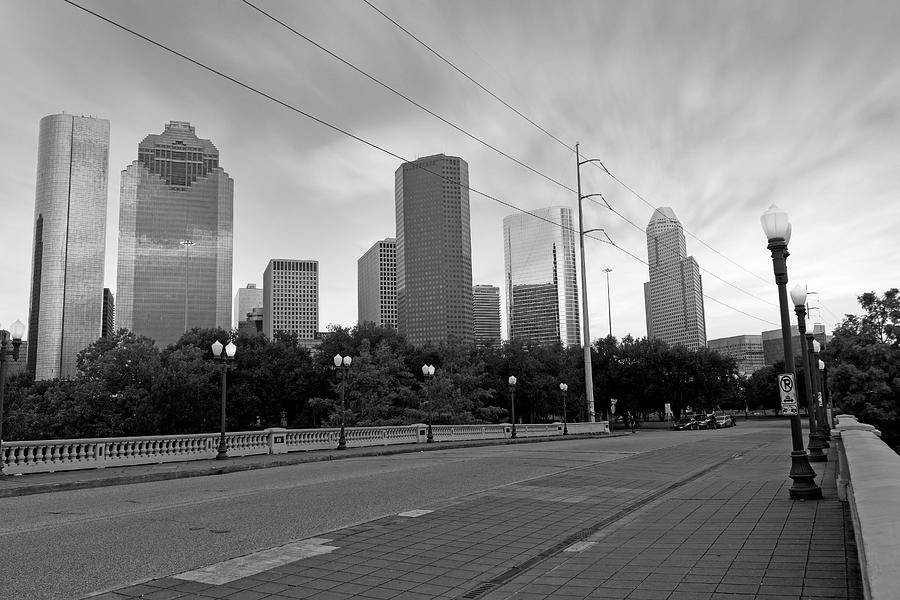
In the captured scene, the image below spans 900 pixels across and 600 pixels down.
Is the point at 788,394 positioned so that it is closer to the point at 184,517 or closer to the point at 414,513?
the point at 414,513

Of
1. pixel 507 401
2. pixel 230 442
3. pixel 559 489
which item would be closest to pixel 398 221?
pixel 507 401

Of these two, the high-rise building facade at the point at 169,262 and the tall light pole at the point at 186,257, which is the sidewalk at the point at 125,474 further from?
the tall light pole at the point at 186,257

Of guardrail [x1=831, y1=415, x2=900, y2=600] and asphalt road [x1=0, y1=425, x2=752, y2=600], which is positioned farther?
asphalt road [x1=0, y1=425, x2=752, y2=600]

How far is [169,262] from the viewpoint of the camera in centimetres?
19088

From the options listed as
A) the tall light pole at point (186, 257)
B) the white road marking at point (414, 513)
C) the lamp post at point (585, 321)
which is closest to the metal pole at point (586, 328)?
the lamp post at point (585, 321)

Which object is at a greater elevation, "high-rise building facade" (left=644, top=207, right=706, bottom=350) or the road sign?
"high-rise building facade" (left=644, top=207, right=706, bottom=350)

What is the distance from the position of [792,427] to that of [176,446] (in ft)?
62.7

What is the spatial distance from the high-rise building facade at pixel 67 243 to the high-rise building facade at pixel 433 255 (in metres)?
85.0

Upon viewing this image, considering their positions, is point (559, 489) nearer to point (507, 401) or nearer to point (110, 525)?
point (110, 525)

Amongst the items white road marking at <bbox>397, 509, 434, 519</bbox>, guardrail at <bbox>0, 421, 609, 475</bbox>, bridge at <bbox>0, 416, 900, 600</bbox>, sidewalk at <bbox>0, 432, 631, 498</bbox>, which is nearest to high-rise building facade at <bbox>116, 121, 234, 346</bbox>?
guardrail at <bbox>0, 421, 609, 475</bbox>

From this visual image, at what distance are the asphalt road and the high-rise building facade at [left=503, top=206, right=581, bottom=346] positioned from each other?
313ft

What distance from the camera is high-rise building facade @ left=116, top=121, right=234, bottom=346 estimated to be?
186 metres

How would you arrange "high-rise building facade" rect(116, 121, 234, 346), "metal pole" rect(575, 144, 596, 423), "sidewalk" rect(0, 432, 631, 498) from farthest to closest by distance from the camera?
"high-rise building facade" rect(116, 121, 234, 346), "metal pole" rect(575, 144, 596, 423), "sidewalk" rect(0, 432, 631, 498)

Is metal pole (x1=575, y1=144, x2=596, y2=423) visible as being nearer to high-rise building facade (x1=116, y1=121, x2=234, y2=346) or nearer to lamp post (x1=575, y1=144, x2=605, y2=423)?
lamp post (x1=575, y1=144, x2=605, y2=423)
